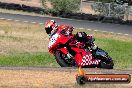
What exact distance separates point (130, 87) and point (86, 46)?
11.1 feet

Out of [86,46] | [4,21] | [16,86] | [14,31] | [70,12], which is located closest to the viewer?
[16,86]

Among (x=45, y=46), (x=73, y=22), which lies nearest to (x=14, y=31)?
(x=45, y=46)

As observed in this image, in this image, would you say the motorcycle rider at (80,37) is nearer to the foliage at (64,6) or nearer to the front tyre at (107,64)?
the front tyre at (107,64)

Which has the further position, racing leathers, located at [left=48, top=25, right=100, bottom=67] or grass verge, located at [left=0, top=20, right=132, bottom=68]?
grass verge, located at [left=0, top=20, right=132, bottom=68]

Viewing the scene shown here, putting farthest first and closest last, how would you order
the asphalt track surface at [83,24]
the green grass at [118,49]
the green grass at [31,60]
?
the asphalt track surface at [83,24]
the green grass at [118,49]
the green grass at [31,60]

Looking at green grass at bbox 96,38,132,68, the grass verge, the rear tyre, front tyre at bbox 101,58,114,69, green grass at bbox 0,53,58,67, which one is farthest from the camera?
green grass at bbox 96,38,132,68

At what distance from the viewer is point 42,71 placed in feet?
39.5

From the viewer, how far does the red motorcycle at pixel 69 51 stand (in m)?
14.8

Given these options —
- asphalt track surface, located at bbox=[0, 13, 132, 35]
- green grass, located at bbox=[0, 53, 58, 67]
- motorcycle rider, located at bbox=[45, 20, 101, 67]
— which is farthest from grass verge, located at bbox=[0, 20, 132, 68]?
motorcycle rider, located at bbox=[45, 20, 101, 67]

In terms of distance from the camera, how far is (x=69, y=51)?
1512cm

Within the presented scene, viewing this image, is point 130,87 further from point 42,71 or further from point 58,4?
point 58,4

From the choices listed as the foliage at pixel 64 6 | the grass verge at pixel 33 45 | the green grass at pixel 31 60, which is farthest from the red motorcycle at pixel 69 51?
the foliage at pixel 64 6

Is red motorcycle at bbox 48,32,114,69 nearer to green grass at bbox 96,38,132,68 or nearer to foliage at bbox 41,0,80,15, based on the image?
green grass at bbox 96,38,132,68

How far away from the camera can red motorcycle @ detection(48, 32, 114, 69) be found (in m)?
14.8
